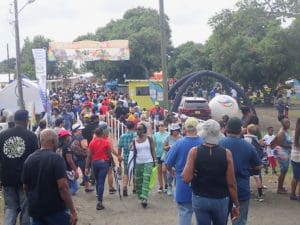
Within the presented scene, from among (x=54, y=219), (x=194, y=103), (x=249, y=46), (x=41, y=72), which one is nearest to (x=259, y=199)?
(x=54, y=219)

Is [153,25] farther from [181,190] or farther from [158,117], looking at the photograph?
[181,190]

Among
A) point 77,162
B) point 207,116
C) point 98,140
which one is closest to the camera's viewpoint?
point 98,140

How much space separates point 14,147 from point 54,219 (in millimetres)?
1604

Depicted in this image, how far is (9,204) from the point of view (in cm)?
745

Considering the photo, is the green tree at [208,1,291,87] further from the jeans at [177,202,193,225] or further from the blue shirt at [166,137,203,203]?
the jeans at [177,202,193,225]

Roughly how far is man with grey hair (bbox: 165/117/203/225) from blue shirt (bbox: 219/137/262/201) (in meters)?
0.60

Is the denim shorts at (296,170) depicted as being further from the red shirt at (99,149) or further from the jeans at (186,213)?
the jeans at (186,213)

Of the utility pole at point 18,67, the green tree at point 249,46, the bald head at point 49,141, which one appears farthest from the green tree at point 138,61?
the bald head at point 49,141

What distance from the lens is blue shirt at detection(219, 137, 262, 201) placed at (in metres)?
6.82

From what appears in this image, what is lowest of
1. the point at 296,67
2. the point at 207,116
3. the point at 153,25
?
the point at 207,116

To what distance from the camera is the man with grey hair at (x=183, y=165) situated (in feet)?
23.5

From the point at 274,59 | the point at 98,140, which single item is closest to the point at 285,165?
the point at 98,140

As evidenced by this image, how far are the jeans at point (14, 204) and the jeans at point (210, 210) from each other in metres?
2.56

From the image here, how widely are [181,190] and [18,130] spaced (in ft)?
Answer: 7.28
